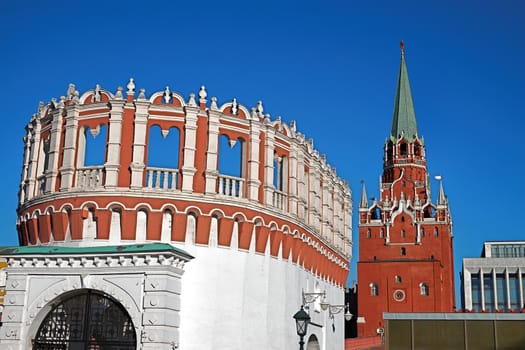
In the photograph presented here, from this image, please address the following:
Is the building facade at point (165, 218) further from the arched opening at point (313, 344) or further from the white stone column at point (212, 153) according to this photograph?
the arched opening at point (313, 344)

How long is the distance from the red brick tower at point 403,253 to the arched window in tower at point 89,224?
53152 mm

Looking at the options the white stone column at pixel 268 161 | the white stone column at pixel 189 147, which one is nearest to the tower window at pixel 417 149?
the white stone column at pixel 268 161

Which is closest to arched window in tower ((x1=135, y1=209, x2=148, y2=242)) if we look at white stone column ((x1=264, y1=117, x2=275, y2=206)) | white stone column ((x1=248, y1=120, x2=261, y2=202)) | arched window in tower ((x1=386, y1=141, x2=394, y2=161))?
white stone column ((x1=248, y1=120, x2=261, y2=202))

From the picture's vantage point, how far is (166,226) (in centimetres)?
2738

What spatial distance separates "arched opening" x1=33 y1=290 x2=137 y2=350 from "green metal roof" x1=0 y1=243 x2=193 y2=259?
157cm

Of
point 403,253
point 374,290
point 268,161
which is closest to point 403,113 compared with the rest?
point 403,253

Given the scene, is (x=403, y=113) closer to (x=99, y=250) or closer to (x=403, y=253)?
(x=403, y=253)

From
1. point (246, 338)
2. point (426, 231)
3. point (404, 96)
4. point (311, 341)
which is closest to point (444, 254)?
point (426, 231)

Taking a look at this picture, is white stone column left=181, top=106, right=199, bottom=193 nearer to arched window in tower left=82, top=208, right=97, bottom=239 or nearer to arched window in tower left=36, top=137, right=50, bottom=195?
arched window in tower left=82, top=208, right=97, bottom=239

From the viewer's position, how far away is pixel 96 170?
27.7m

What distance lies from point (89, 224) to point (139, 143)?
12.3 ft

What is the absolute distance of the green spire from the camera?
8788 centimetres

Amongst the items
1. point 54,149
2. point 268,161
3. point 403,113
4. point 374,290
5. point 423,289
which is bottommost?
point 374,290

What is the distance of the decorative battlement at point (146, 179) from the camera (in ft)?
89.1
